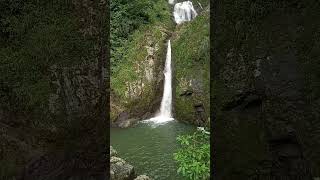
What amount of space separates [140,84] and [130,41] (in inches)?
95.9

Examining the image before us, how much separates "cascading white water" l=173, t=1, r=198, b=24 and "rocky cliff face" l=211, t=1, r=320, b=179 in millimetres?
16550

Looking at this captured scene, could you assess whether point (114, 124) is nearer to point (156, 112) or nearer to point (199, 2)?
point (156, 112)

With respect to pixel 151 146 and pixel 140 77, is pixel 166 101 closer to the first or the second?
pixel 140 77

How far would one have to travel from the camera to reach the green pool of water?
9.04 meters

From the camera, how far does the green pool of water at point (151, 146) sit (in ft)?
29.7

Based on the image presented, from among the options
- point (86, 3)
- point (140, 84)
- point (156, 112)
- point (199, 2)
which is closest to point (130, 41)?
point (140, 84)

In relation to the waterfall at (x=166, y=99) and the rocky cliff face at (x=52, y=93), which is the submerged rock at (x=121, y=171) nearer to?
the waterfall at (x=166, y=99)

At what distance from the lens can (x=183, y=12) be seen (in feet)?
60.2

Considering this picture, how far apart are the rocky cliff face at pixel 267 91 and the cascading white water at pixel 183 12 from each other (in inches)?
652

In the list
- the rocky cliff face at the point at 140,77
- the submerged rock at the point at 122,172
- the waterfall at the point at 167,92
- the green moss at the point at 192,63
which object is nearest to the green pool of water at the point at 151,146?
the submerged rock at the point at 122,172

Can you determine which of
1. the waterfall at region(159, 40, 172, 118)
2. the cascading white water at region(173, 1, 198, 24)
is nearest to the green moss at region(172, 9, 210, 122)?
the waterfall at region(159, 40, 172, 118)

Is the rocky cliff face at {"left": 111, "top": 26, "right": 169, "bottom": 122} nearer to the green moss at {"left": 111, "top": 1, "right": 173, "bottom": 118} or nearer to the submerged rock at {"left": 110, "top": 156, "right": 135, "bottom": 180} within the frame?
the green moss at {"left": 111, "top": 1, "right": 173, "bottom": 118}

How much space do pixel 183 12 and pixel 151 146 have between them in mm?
9336

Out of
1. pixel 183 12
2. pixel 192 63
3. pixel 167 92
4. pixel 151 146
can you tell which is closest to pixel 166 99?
pixel 167 92
